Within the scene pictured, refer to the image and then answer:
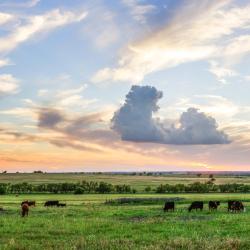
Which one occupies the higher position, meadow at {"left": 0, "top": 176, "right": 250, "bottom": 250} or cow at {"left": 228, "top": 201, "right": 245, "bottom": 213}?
cow at {"left": 228, "top": 201, "right": 245, "bottom": 213}

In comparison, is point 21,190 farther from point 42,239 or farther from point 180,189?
point 42,239

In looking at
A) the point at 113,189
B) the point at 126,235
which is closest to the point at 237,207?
the point at 126,235

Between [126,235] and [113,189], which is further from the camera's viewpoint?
[113,189]

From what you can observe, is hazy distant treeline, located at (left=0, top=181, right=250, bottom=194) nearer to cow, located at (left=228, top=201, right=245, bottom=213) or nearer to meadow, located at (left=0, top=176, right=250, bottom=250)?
cow, located at (left=228, top=201, right=245, bottom=213)

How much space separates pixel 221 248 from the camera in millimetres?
19641

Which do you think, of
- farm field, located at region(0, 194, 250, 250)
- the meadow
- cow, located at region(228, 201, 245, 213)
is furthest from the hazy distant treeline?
farm field, located at region(0, 194, 250, 250)

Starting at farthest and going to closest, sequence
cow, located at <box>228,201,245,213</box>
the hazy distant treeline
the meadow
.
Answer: the hazy distant treeline < cow, located at <box>228,201,245,213</box> < the meadow

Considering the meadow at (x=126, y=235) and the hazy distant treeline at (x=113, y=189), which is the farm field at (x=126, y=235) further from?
the hazy distant treeline at (x=113, y=189)

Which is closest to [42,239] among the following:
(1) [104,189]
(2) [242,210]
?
(2) [242,210]

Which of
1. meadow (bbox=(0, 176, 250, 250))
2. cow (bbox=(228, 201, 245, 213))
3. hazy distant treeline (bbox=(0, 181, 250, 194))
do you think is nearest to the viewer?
meadow (bbox=(0, 176, 250, 250))

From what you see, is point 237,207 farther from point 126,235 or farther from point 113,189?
point 113,189

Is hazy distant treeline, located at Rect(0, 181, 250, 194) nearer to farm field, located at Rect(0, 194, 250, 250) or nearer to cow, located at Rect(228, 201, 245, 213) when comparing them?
cow, located at Rect(228, 201, 245, 213)

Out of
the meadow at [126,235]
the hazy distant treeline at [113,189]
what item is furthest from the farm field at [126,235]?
the hazy distant treeline at [113,189]

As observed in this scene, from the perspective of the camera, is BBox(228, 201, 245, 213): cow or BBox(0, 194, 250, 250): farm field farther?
BBox(228, 201, 245, 213): cow
